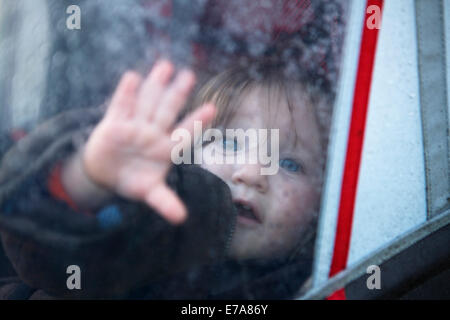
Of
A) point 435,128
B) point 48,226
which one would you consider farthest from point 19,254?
point 435,128

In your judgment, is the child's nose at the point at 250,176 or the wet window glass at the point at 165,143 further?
the child's nose at the point at 250,176

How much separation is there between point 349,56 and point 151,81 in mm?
388

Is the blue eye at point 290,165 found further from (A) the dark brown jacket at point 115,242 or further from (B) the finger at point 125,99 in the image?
(B) the finger at point 125,99

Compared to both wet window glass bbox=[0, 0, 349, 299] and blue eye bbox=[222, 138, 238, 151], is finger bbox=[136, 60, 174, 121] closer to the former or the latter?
wet window glass bbox=[0, 0, 349, 299]

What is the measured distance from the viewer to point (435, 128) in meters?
0.76

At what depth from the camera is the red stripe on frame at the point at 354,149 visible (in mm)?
714

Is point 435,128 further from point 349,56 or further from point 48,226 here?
point 48,226

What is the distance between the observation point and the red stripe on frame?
71 cm

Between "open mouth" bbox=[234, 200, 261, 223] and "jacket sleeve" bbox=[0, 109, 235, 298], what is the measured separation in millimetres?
85

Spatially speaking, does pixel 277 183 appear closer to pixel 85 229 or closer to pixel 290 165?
pixel 290 165

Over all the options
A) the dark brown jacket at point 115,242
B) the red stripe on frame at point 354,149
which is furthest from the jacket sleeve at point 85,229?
the red stripe on frame at point 354,149

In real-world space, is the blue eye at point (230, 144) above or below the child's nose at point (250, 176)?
above

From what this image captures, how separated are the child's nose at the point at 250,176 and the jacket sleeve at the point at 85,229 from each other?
8 cm

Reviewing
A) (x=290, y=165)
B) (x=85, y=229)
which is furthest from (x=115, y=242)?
(x=290, y=165)
